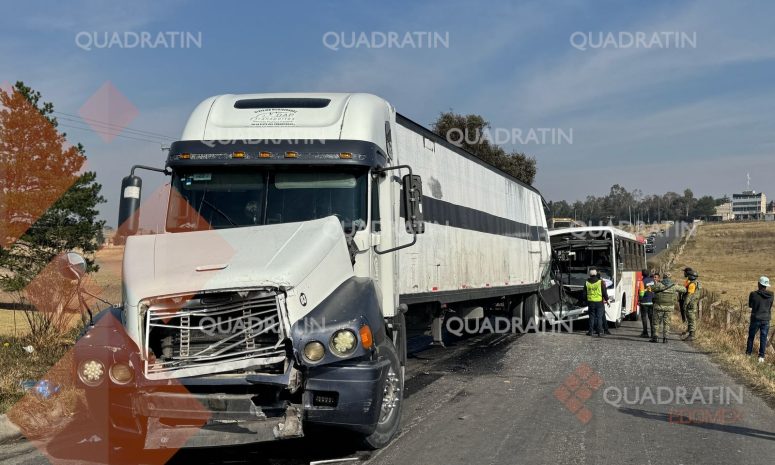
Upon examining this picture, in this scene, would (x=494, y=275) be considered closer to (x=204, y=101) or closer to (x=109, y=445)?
(x=204, y=101)

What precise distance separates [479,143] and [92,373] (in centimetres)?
4089

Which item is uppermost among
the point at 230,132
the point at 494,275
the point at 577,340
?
the point at 230,132

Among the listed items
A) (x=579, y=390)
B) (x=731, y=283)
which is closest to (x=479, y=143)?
(x=731, y=283)

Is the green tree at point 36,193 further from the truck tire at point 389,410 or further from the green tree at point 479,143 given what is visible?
the truck tire at point 389,410

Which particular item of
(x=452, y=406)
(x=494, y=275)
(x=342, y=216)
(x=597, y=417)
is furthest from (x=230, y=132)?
(x=494, y=275)

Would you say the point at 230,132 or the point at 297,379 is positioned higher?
the point at 230,132

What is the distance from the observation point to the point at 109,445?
611cm

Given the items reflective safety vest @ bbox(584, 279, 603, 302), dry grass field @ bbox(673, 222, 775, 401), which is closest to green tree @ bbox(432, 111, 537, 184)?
dry grass field @ bbox(673, 222, 775, 401)

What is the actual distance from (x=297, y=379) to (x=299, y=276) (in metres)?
0.79

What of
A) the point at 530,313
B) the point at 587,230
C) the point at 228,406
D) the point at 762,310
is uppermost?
the point at 587,230

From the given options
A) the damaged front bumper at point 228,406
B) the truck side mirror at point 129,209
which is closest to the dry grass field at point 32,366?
the truck side mirror at point 129,209

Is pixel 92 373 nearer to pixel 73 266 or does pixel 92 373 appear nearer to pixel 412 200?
pixel 73 266

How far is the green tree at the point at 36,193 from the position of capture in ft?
109

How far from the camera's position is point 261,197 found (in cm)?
739
